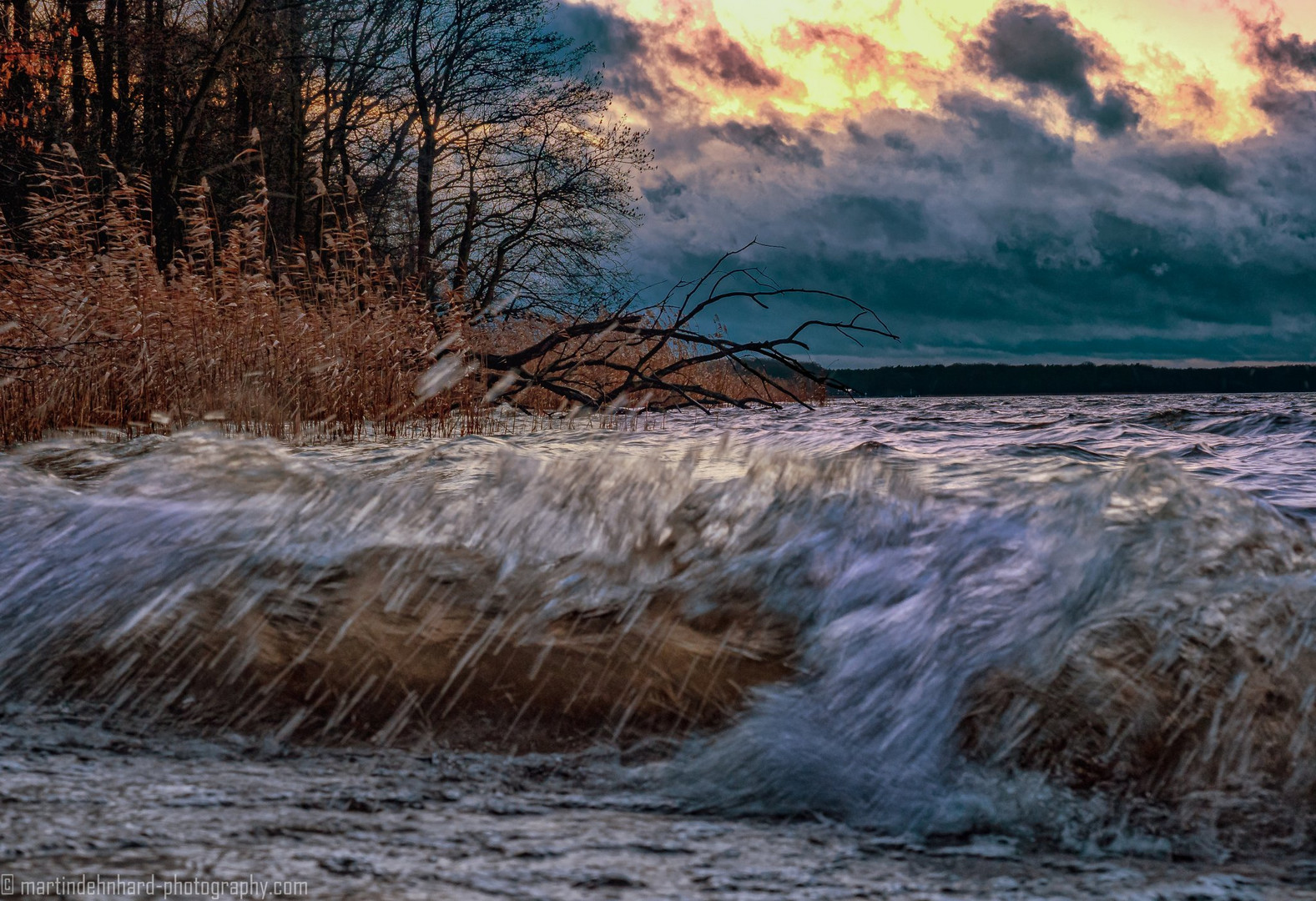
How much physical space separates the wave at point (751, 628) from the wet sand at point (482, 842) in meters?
0.11

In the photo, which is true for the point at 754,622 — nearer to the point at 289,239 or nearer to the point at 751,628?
the point at 751,628

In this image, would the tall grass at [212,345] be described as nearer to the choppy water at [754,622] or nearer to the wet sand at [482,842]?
the choppy water at [754,622]

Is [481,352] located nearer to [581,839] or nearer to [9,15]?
[581,839]

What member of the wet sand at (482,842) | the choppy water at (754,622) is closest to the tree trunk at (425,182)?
the choppy water at (754,622)

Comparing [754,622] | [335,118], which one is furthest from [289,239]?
[754,622]

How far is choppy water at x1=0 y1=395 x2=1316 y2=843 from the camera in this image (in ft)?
5.83

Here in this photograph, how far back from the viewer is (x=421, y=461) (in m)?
4.08

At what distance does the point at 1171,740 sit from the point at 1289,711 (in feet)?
0.82

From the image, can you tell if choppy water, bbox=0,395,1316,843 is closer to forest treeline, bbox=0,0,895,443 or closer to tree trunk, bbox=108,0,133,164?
forest treeline, bbox=0,0,895,443

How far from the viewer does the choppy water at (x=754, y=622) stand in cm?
178

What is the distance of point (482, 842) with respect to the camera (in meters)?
1.54

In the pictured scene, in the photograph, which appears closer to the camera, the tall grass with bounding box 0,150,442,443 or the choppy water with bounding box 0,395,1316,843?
the choppy water with bounding box 0,395,1316,843

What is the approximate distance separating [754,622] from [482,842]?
33.0 inches

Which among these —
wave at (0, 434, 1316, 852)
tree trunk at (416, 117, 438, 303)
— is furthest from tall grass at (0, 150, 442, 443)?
tree trunk at (416, 117, 438, 303)
